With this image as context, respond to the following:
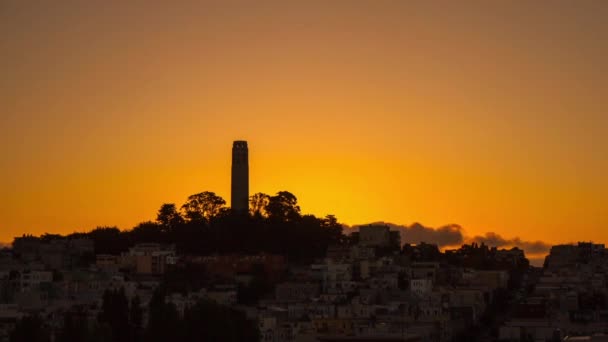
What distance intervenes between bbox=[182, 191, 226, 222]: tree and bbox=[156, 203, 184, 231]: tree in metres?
0.72

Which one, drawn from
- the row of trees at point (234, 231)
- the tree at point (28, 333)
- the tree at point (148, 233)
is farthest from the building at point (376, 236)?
the tree at point (28, 333)

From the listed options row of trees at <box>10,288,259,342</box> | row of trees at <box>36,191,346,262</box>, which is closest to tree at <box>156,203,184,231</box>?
row of trees at <box>36,191,346,262</box>

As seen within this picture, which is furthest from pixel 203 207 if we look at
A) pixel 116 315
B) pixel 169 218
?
pixel 116 315

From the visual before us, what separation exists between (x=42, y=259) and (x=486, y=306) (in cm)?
2791

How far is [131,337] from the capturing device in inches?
2739

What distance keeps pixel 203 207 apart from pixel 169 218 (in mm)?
2305

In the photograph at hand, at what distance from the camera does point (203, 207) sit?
107625mm

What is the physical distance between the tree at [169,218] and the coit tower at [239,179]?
11.7 ft

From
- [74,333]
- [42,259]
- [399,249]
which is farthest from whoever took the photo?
[399,249]

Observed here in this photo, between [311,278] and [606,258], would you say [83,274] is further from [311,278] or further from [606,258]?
[606,258]

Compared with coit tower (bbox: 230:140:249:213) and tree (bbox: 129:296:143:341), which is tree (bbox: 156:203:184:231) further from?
tree (bbox: 129:296:143:341)

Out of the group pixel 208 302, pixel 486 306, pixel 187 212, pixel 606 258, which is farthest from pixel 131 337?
pixel 606 258

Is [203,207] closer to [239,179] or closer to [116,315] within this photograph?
[239,179]

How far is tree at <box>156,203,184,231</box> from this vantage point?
348ft
